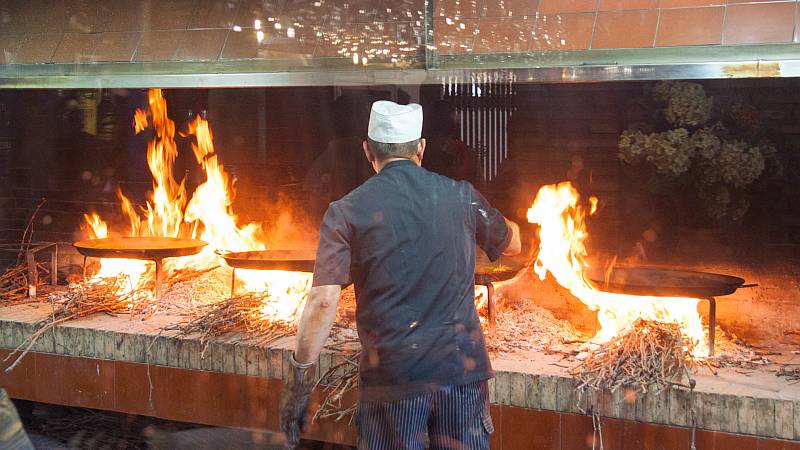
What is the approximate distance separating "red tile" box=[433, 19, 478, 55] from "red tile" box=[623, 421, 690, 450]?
2.05 metres

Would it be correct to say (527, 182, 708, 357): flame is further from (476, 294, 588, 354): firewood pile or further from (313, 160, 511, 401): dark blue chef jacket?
(313, 160, 511, 401): dark blue chef jacket

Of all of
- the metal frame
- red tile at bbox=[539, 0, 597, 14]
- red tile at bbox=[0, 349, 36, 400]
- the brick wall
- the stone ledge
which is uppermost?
red tile at bbox=[539, 0, 597, 14]

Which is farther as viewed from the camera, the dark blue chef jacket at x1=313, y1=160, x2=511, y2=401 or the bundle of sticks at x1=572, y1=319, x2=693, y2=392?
the bundle of sticks at x1=572, y1=319, x2=693, y2=392

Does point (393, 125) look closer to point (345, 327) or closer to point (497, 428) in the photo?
point (497, 428)

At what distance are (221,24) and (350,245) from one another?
2.82 meters

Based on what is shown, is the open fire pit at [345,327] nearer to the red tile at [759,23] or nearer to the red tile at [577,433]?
the red tile at [577,433]

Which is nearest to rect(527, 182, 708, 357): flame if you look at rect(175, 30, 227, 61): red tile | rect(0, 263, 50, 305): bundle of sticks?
rect(175, 30, 227, 61): red tile

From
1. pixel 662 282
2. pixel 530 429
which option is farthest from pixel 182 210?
pixel 662 282

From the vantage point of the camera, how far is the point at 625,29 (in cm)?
446

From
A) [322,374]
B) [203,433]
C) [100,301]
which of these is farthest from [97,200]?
[203,433]

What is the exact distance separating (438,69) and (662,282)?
65.0 inches

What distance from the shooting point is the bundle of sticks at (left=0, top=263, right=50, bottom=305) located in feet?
19.6

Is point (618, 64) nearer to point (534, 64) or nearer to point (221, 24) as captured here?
point (534, 64)

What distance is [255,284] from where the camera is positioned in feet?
19.6
